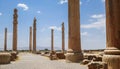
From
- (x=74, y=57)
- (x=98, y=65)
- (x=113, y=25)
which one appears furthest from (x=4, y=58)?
(x=113, y=25)

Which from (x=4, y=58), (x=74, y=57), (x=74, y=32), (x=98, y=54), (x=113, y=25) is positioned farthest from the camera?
(x=98, y=54)

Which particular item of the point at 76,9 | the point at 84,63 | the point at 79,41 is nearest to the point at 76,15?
the point at 76,9

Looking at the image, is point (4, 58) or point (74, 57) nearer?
point (74, 57)

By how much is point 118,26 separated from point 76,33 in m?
10.7

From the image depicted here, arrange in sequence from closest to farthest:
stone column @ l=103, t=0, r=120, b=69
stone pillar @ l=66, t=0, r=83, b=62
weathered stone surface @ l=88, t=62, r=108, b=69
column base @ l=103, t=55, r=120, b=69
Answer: column base @ l=103, t=55, r=120, b=69
weathered stone surface @ l=88, t=62, r=108, b=69
stone column @ l=103, t=0, r=120, b=69
stone pillar @ l=66, t=0, r=83, b=62

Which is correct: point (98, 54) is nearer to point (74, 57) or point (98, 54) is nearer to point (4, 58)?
point (74, 57)

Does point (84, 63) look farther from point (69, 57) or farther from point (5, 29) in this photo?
point (5, 29)

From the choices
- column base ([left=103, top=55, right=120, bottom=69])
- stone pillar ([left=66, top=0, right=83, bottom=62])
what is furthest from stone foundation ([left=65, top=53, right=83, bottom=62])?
column base ([left=103, top=55, right=120, bottom=69])

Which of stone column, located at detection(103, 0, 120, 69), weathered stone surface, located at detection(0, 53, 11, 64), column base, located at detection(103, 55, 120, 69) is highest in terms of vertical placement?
stone column, located at detection(103, 0, 120, 69)

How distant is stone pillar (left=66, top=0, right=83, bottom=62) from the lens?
2041 centimetres

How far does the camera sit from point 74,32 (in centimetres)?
Result: 2081

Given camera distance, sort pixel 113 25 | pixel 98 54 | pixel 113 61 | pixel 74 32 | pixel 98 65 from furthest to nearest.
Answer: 1. pixel 98 54
2. pixel 74 32
3. pixel 98 65
4. pixel 113 25
5. pixel 113 61

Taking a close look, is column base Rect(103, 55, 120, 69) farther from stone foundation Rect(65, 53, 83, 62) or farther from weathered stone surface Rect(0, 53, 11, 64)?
weathered stone surface Rect(0, 53, 11, 64)

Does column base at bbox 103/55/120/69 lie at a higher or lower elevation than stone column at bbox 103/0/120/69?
lower
